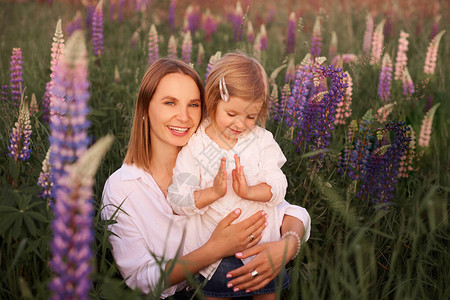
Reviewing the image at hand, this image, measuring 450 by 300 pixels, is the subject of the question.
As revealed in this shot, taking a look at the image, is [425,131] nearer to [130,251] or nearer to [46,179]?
[130,251]

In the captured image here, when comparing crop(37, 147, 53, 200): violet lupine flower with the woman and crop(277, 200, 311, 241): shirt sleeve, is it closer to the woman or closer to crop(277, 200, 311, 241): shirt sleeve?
the woman

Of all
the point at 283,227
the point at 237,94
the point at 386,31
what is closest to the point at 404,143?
the point at 283,227

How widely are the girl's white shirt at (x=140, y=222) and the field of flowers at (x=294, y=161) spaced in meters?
0.12

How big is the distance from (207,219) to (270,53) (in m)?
3.41

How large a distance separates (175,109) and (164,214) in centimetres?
56

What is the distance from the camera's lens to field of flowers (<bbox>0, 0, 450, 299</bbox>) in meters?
1.06

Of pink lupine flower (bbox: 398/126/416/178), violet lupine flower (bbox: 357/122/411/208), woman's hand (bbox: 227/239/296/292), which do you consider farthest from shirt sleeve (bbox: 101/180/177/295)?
pink lupine flower (bbox: 398/126/416/178)

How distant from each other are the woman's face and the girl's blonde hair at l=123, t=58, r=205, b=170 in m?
0.03

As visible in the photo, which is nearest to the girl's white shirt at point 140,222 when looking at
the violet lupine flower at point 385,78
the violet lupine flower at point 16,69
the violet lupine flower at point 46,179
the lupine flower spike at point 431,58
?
the violet lupine flower at point 46,179

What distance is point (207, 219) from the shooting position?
222cm

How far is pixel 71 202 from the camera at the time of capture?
100 centimetres

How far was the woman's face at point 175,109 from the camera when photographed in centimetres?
229

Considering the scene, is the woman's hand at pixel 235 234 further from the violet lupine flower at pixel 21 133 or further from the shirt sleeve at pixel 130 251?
the violet lupine flower at pixel 21 133

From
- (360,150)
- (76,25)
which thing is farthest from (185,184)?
(76,25)
